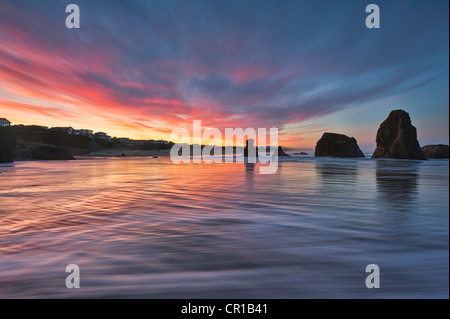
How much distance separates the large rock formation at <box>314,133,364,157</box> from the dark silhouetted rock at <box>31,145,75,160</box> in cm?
7716

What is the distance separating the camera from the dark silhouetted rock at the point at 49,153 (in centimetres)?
3784

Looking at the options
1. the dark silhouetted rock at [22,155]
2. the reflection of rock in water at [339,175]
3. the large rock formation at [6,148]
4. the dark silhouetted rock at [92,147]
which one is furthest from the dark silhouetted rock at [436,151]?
the dark silhouetted rock at [92,147]

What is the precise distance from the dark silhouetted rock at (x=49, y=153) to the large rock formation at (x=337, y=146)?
77159mm

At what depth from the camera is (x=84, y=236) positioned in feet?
11.6

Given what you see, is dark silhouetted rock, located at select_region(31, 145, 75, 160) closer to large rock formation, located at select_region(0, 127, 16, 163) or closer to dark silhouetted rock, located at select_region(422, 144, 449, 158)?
large rock formation, located at select_region(0, 127, 16, 163)

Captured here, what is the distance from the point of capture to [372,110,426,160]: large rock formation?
3841 cm

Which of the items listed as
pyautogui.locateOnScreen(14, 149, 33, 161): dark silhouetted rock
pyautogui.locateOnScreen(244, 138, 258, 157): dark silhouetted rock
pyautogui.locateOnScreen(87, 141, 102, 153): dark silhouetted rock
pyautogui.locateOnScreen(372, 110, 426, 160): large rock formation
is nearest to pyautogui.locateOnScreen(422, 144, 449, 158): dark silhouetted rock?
pyautogui.locateOnScreen(372, 110, 426, 160): large rock formation

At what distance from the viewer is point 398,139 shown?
40.7 metres

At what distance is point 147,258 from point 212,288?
1.19 meters

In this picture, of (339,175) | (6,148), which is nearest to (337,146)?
(339,175)

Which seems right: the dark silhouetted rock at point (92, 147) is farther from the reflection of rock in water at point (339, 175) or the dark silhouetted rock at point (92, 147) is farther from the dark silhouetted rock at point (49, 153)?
the reflection of rock in water at point (339, 175)

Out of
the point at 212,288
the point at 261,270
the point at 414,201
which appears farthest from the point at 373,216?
the point at 212,288

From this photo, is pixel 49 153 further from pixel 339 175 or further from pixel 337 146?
pixel 337 146

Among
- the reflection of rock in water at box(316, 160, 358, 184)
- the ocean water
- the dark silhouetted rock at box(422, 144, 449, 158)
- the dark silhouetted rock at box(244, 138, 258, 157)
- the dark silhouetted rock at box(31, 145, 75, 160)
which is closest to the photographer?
the ocean water
